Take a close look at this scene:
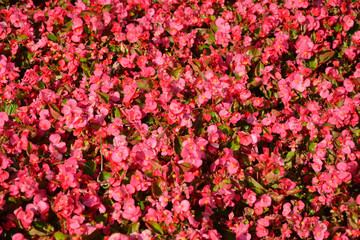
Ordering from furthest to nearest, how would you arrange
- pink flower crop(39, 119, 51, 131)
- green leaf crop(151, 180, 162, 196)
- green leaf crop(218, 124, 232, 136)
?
1. green leaf crop(218, 124, 232, 136)
2. pink flower crop(39, 119, 51, 131)
3. green leaf crop(151, 180, 162, 196)

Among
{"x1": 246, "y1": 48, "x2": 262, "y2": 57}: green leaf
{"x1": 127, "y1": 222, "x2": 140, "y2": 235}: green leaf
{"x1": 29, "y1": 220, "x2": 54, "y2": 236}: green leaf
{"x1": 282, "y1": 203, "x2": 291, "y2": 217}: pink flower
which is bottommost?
{"x1": 282, "y1": 203, "x2": 291, "y2": 217}: pink flower

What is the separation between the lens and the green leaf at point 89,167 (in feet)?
7.38

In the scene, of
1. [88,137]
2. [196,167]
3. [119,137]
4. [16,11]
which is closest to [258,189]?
[196,167]

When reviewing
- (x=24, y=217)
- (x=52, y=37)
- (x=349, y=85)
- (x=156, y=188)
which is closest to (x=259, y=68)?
(x=349, y=85)

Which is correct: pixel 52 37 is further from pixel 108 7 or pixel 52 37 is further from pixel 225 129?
pixel 225 129

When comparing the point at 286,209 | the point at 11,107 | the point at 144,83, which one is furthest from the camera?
the point at 144,83

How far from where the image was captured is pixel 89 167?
226cm

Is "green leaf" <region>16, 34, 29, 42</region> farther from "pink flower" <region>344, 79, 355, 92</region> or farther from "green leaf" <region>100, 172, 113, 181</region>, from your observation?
"pink flower" <region>344, 79, 355, 92</region>

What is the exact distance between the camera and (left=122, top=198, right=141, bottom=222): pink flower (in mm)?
2019

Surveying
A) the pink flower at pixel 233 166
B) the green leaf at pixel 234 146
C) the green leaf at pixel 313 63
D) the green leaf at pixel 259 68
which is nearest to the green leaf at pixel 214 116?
the green leaf at pixel 234 146

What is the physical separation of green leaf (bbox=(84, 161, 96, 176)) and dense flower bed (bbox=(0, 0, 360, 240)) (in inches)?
0.6

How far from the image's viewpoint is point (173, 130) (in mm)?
2434

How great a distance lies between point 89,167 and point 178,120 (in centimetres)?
64

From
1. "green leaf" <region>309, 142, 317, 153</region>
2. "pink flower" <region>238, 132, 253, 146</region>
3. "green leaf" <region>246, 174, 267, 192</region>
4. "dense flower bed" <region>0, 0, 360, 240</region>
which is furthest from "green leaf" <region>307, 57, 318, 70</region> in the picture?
"green leaf" <region>246, 174, 267, 192</region>
